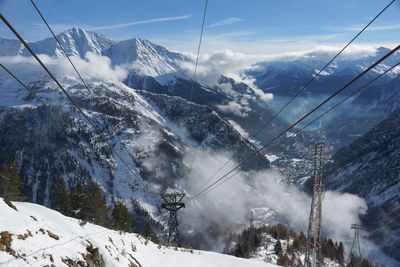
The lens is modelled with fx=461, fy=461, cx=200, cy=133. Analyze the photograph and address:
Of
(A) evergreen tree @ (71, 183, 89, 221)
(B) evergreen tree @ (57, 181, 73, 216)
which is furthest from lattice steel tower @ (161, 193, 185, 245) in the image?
(B) evergreen tree @ (57, 181, 73, 216)

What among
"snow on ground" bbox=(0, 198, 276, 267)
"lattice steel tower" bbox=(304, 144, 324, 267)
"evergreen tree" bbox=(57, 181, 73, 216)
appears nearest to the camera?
"snow on ground" bbox=(0, 198, 276, 267)

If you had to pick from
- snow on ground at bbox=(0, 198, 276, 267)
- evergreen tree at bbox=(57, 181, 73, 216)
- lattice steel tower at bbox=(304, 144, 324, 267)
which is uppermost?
evergreen tree at bbox=(57, 181, 73, 216)

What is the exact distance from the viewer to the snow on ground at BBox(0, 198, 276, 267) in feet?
52.4

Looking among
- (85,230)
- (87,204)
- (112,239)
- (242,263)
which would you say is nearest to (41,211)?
(85,230)

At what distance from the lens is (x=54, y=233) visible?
19516 mm

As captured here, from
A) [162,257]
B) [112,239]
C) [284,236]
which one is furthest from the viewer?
[284,236]

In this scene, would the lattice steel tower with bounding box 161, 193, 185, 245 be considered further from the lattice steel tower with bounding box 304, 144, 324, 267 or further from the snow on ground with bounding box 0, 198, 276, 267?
the snow on ground with bounding box 0, 198, 276, 267

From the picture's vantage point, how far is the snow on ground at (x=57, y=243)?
1598cm

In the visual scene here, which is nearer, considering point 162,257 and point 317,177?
point 162,257

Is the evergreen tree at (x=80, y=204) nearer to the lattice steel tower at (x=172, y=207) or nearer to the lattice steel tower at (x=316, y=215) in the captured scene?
the lattice steel tower at (x=172, y=207)

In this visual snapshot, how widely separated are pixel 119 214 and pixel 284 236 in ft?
196

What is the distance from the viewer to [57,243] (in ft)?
61.1

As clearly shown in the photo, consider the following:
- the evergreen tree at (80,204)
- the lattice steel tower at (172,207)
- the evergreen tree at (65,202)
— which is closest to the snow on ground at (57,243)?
the lattice steel tower at (172,207)

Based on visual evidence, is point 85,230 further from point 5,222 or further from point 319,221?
point 319,221
